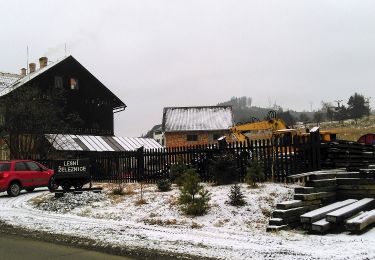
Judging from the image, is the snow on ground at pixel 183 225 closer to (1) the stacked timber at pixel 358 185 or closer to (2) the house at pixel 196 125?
(1) the stacked timber at pixel 358 185

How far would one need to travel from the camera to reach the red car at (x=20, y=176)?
18420mm

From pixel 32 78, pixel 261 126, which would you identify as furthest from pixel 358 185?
pixel 32 78

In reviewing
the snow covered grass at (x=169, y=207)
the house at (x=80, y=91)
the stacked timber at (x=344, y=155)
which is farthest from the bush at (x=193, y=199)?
the house at (x=80, y=91)

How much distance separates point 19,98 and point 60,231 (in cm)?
→ 2278

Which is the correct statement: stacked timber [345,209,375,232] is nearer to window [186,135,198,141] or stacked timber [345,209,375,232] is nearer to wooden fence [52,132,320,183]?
wooden fence [52,132,320,183]

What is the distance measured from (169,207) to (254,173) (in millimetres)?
3231

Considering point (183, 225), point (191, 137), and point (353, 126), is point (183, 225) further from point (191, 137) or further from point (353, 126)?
point (353, 126)

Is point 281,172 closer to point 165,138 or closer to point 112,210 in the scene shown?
point 112,210

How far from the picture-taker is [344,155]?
584 inches

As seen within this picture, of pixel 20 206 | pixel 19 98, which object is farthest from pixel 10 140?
pixel 20 206

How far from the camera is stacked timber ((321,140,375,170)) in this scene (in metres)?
13.9

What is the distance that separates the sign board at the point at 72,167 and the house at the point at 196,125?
129 feet

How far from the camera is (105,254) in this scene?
7512mm

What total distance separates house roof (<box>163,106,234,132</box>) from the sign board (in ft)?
135
